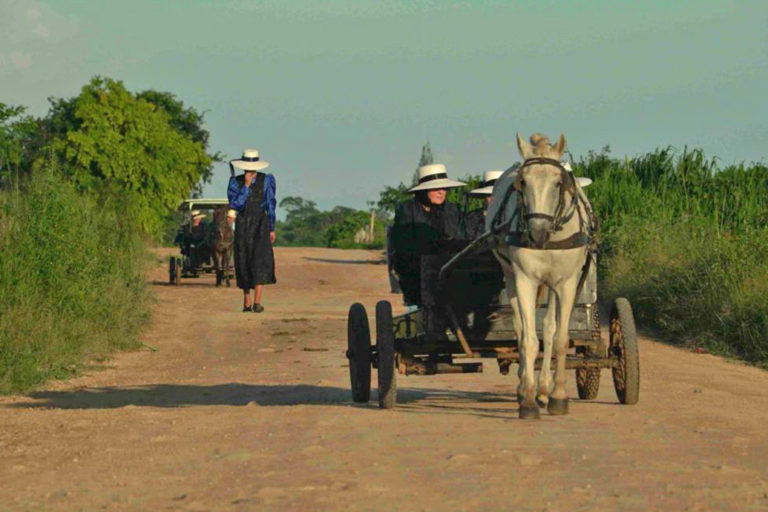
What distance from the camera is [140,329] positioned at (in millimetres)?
18781

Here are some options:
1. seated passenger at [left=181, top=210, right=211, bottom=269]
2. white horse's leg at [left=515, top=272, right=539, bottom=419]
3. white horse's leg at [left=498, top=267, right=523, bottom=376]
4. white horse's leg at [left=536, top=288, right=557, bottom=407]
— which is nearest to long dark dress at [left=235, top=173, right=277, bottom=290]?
white horse's leg at [left=498, top=267, right=523, bottom=376]

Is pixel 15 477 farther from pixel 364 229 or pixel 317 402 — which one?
pixel 364 229

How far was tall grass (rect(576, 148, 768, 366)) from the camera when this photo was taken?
17.7 metres

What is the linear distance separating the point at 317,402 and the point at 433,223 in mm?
1850

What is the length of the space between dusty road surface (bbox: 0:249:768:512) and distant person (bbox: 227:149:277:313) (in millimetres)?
4722

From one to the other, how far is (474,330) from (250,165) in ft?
30.5

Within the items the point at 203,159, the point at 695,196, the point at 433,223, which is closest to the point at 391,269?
the point at 433,223

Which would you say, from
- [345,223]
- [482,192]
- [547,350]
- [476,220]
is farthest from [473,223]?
[345,223]

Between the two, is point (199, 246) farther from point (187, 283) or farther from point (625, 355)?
point (625, 355)

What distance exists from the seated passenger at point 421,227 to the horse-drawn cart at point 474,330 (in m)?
0.50

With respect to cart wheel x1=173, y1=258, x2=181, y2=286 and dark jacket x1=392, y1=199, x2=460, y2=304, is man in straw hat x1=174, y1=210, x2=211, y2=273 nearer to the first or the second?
cart wheel x1=173, y1=258, x2=181, y2=286

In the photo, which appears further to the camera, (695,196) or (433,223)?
(695,196)

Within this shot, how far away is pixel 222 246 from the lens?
29203mm

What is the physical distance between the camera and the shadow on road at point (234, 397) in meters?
11.2
